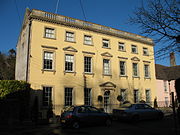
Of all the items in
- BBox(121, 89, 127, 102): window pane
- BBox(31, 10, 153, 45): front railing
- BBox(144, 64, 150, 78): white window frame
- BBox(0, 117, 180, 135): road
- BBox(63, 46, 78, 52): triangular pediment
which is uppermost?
BBox(31, 10, 153, 45): front railing

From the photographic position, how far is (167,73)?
34500mm

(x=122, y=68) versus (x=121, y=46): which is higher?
(x=121, y=46)

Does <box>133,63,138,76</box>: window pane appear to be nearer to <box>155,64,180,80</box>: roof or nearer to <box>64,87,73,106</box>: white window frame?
<box>155,64,180,80</box>: roof

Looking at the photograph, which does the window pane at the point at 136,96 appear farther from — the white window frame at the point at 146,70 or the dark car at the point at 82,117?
the dark car at the point at 82,117

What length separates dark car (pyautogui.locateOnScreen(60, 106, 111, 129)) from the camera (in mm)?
11789

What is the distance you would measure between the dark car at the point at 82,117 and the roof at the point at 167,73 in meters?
21.0

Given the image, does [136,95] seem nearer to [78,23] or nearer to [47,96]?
[78,23]

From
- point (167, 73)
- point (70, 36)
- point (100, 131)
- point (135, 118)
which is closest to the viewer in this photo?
point (100, 131)

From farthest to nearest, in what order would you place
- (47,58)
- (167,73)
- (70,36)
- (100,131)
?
(167,73) < (70,36) < (47,58) < (100,131)

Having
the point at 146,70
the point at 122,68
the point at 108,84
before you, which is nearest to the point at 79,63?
the point at 108,84

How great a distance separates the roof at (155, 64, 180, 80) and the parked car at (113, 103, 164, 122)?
1640cm

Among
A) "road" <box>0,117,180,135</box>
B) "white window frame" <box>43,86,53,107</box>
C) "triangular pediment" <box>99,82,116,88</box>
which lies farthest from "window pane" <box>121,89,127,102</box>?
"road" <box>0,117,180,135</box>

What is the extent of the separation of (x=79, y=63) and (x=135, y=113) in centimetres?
954

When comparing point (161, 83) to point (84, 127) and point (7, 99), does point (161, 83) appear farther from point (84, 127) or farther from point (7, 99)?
point (7, 99)
